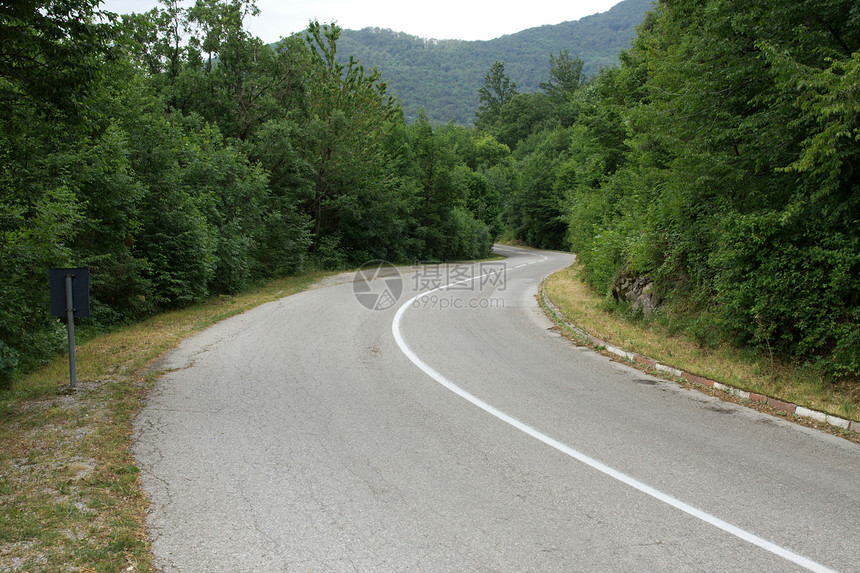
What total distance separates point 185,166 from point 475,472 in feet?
50.8

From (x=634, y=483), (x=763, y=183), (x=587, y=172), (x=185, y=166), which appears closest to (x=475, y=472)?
(x=634, y=483)

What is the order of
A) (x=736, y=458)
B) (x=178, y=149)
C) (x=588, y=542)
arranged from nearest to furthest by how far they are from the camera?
(x=588, y=542) < (x=736, y=458) < (x=178, y=149)

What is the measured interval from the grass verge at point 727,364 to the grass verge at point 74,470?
7343 millimetres

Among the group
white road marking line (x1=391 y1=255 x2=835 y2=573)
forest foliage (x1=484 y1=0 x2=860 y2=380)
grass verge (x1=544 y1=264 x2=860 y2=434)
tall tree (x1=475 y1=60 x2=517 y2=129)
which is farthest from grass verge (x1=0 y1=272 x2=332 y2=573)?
tall tree (x1=475 y1=60 x2=517 y2=129)

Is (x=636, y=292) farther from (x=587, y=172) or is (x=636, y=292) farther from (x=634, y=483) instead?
(x=587, y=172)

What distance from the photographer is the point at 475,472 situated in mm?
4809

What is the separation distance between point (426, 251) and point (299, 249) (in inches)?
726

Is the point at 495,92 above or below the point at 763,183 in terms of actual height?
above

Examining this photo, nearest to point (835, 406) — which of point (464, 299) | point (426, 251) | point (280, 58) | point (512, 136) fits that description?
point (464, 299)

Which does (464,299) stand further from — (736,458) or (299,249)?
(736,458)

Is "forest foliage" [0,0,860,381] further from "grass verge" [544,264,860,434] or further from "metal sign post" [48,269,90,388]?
"metal sign post" [48,269,90,388]

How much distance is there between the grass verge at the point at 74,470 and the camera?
11.6ft

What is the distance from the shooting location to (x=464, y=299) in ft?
58.7

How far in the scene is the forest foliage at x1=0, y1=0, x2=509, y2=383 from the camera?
694 centimetres
